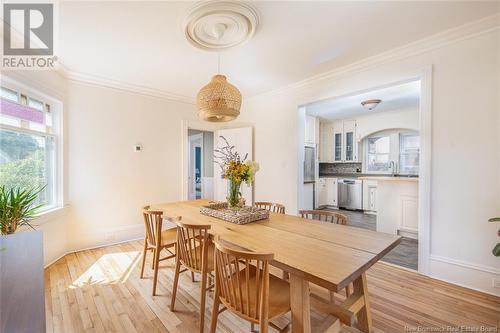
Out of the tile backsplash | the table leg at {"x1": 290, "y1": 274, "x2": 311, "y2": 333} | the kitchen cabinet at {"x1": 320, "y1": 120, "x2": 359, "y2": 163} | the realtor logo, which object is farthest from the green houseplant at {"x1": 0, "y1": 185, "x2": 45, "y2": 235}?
the tile backsplash

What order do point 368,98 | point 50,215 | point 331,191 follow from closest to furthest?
point 50,215 < point 368,98 < point 331,191

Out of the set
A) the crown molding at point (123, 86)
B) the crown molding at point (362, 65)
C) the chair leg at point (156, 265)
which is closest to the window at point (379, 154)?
the crown molding at point (362, 65)

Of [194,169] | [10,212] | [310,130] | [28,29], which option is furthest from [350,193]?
[28,29]

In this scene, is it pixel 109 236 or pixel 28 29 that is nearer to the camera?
pixel 28 29

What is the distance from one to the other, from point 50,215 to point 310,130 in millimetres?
5025

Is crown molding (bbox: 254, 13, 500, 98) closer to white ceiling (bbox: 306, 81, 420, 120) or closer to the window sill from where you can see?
white ceiling (bbox: 306, 81, 420, 120)

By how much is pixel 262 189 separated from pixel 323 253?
2.85 m

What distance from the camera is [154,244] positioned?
7.82 feet

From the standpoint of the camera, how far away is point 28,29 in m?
2.18

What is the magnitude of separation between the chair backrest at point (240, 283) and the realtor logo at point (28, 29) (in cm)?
247

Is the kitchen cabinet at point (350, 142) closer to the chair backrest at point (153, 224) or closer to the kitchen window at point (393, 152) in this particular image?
the kitchen window at point (393, 152)

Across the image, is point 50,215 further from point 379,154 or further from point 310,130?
point 379,154

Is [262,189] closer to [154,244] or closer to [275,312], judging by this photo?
[154,244]

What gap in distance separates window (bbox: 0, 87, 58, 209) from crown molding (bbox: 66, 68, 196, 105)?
0.54 m
